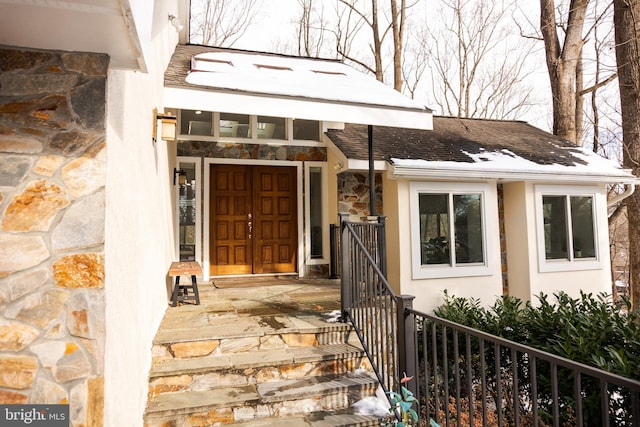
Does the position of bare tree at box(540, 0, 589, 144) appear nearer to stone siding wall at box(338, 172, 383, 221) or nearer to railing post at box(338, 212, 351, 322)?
stone siding wall at box(338, 172, 383, 221)

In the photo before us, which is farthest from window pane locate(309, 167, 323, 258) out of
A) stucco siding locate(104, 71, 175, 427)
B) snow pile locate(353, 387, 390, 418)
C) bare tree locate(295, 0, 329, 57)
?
bare tree locate(295, 0, 329, 57)

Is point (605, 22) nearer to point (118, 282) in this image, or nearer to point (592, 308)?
point (592, 308)

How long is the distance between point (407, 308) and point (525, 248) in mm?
4703

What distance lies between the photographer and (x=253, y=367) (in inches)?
121

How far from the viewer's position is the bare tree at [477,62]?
1412 centimetres

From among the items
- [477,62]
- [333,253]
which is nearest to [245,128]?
[333,253]

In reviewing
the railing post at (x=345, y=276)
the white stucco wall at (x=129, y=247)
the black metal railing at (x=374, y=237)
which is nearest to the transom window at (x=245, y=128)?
the black metal railing at (x=374, y=237)

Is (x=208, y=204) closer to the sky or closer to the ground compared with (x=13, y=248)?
closer to the sky

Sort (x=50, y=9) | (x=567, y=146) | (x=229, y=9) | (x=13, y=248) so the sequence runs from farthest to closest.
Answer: (x=229, y=9) < (x=567, y=146) < (x=13, y=248) < (x=50, y=9)

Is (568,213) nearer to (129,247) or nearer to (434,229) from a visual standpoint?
(434,229)

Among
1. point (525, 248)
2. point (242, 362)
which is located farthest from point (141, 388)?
point (525, 248)

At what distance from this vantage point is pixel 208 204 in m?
6.52

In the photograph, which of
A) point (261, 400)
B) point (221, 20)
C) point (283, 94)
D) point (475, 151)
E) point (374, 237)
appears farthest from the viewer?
point (221, 20)

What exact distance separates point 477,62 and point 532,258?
433 inches
